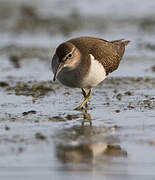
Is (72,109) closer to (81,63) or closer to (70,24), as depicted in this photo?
(81,63)

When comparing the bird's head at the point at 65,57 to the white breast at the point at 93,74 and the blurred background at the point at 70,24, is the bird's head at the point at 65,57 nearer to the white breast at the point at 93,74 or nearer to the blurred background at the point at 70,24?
the white breast at the point at 93,74

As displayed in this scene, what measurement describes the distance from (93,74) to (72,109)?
2.31ft

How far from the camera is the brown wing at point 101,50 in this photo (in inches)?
377

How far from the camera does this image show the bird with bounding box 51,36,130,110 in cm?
901

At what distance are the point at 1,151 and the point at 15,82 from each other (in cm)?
500

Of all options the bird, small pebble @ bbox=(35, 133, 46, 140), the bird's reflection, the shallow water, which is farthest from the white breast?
small pebble @ bbox=(35, 133, 46, 140)

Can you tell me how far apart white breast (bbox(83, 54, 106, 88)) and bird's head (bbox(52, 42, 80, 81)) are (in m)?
0.30

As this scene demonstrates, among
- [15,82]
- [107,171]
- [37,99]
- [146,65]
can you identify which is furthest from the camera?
[146,65]

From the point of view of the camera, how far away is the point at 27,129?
796cm

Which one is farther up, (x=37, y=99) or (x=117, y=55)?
(x=117, y=55)

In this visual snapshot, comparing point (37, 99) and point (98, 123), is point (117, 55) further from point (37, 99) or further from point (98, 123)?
point (98, 123)

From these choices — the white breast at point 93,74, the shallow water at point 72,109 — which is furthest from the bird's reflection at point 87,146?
the white breast at point 93,74

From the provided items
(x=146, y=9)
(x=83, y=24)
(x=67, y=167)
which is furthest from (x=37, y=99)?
(x=146, y=9)

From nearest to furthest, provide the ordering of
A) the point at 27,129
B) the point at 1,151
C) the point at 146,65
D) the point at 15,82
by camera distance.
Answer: the point at 1,151
the point at 27,129
the point at 15,82
the point at 146,65
